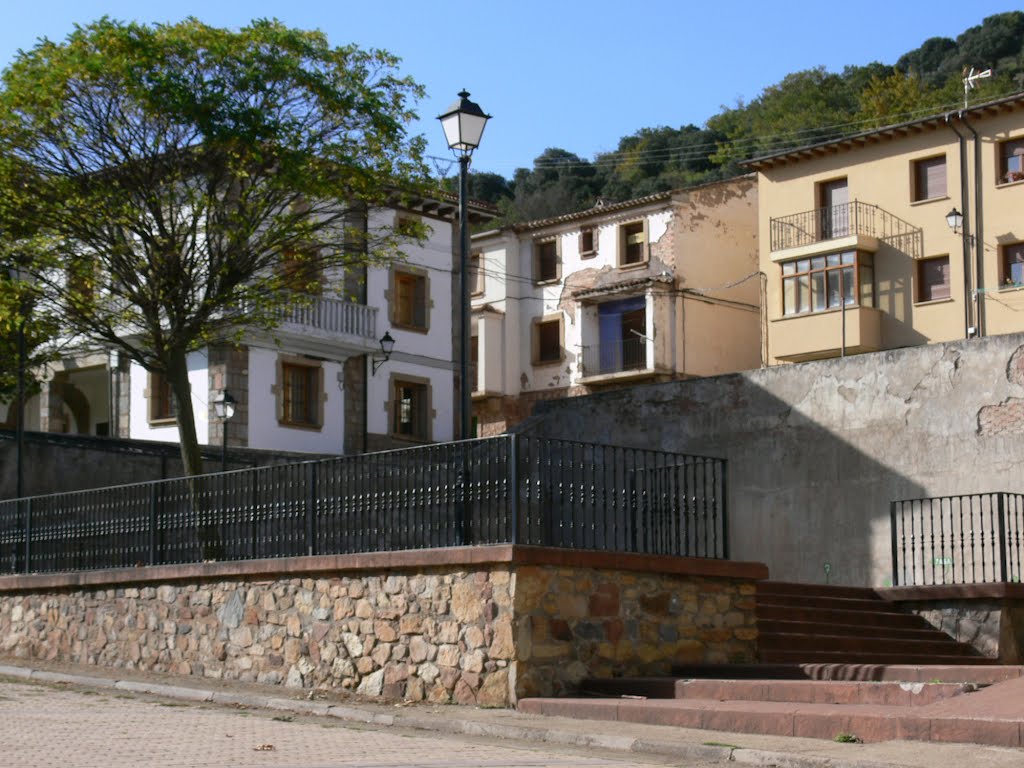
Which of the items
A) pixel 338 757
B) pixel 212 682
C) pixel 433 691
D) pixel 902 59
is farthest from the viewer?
pixel 902 59

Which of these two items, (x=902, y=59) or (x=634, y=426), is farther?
(x=902, y=59)

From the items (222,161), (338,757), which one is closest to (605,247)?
(222,161)

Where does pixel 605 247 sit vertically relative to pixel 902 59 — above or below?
below

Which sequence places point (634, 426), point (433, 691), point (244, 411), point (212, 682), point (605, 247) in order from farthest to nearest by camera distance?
point (605, 247) < point (244, 411) < point (634, 426) < point (212, 682) < point (433, 691)

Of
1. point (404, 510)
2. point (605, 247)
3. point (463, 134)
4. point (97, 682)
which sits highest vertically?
point (605, 247)

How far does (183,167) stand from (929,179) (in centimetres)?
2742

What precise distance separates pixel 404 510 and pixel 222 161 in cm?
652

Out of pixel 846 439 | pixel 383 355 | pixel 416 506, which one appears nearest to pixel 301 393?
pixel 383 355

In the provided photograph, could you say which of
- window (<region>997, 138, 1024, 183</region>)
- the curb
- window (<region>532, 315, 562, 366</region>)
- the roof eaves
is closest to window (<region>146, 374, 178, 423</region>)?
the roof eaves

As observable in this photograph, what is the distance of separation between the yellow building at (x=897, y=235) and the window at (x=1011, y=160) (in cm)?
3

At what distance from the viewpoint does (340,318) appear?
1561 inches

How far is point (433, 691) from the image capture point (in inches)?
502

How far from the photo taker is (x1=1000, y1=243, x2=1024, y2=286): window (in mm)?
38969

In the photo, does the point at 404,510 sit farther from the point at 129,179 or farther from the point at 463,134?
the point at 129,179
